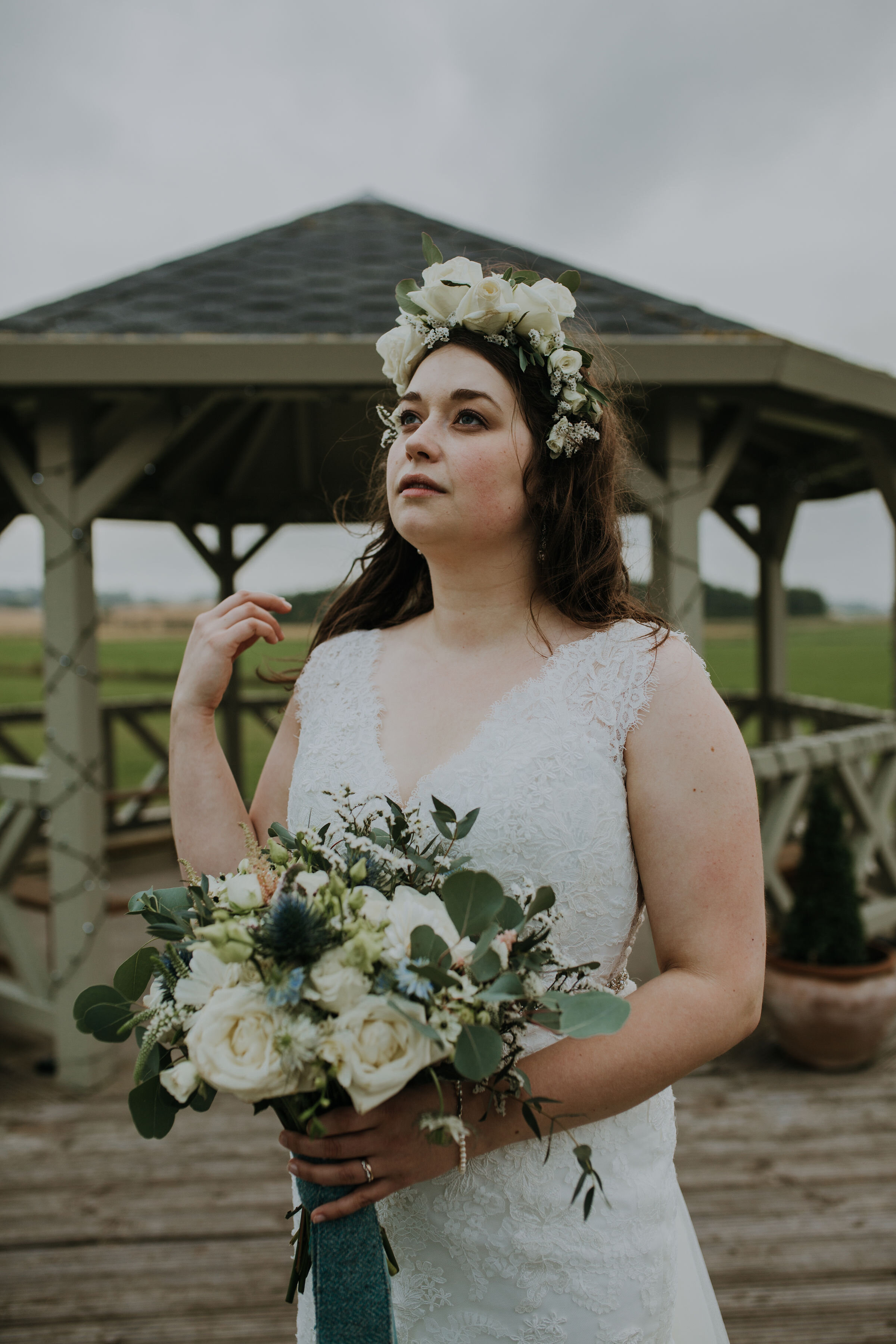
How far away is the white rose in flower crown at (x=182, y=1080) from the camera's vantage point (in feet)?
2.98

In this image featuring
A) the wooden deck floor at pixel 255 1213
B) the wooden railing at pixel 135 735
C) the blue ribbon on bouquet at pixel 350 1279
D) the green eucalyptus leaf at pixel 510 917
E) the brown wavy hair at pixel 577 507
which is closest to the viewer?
the green eucalyptus leaf at pixel 510 917

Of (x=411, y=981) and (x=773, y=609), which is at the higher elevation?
(x=411, y=981)

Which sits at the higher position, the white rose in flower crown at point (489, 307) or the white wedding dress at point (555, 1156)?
the white rose in flower crown at point (489, 307)

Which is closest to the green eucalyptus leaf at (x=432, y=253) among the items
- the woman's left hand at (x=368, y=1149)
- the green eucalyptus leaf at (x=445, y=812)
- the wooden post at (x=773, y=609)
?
the green eucalyptus leaf at (x=445, y=812)

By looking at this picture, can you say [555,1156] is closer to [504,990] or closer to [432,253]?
[504,990]

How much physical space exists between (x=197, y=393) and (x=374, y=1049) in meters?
3.54

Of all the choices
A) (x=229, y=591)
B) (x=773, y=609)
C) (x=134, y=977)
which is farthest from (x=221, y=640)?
(x=773, y=609)

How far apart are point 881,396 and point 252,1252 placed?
4482mm

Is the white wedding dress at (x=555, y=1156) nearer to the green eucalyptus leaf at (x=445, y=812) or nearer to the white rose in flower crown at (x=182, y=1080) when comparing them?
the green eucalyptus leaf at (x=445, y=812)

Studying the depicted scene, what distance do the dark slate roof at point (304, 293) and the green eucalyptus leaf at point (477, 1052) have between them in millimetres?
3059

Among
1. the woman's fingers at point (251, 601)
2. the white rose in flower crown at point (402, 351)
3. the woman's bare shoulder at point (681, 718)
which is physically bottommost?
the woman's bare shoulder at point (681, 718)

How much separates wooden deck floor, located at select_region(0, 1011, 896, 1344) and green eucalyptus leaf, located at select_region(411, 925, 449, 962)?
236 centimetres

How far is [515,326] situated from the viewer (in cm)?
144

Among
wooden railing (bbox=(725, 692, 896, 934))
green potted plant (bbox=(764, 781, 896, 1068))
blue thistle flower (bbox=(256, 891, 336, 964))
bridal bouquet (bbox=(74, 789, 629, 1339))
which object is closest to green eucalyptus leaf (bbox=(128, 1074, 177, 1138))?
bridal bouquet (bbox=(74, 789, 629, 1339))
